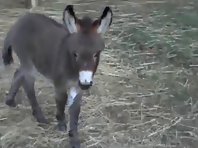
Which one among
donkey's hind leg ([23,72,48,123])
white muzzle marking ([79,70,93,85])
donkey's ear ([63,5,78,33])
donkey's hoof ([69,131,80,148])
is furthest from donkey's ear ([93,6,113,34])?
donkey's hind leg ([23,72,48,123])

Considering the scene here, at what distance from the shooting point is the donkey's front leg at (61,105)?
4.41 metres

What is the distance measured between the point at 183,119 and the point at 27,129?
4.09 ft

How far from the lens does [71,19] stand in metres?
4.01

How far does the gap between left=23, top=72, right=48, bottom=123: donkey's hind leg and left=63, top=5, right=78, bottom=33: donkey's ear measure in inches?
34.1

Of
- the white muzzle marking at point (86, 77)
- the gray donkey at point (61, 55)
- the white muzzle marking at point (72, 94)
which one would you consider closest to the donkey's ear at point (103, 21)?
the gray donkey at point (61, 55)

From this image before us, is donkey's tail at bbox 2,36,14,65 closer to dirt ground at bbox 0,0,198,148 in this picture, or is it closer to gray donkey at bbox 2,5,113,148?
gray donkey at bbox 2,5,113,148

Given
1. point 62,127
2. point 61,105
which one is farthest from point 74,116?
point 62,127

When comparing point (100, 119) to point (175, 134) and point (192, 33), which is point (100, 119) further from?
point (192, 33)

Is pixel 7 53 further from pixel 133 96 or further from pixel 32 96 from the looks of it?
pixel 133 96

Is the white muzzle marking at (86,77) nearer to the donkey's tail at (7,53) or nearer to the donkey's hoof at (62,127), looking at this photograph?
the donkey's hoof at (62,127)

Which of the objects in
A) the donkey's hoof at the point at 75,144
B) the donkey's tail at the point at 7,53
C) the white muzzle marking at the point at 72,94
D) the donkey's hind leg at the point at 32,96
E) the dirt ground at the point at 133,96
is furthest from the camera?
the donkey's tail at the point at 7,53

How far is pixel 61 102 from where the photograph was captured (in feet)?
14.7

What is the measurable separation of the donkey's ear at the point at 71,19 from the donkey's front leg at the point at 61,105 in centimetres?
51

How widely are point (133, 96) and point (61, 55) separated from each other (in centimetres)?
119
